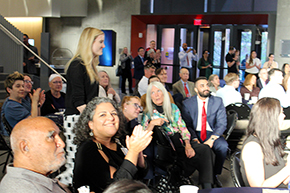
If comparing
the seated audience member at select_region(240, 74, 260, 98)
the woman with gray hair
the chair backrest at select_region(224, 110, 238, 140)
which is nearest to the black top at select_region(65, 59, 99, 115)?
the chair backrest at select_region(224, 110, 238, 140)

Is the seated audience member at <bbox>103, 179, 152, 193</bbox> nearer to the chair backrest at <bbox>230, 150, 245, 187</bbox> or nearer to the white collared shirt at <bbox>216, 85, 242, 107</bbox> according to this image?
the chair backrest at <bbox>230, 150, 245, 187</bbox>

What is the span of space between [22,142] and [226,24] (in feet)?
46.7

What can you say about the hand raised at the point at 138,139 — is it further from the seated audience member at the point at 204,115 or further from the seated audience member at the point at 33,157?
the seated audience member at the point at 204,115

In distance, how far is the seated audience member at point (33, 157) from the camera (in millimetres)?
1416

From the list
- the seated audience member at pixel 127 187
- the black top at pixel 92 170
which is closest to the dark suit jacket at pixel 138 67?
the black top at pixel 92 170

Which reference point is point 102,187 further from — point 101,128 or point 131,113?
point 131,113

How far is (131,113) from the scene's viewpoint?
12.1ft

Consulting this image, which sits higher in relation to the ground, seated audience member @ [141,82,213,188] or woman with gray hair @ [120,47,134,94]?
woman with gray hair @ [120,47,134,94]

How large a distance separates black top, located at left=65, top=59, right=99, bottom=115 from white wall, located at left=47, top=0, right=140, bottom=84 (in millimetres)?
11441

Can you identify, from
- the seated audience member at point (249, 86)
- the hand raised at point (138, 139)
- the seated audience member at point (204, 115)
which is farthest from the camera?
the seated audience member at point (249, 86)

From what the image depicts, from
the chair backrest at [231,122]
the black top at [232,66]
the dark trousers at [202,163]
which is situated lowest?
the dark trousers at [202,163]

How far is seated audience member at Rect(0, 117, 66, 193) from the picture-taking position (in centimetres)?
142

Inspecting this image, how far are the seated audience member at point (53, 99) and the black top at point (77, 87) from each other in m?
1.74

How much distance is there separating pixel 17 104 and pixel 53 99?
0.84m
